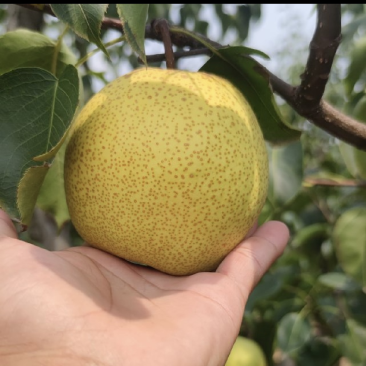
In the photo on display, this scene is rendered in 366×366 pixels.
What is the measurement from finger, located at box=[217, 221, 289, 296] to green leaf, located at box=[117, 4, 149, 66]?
0.40 m

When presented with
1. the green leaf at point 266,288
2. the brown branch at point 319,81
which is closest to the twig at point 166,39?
the brown branch at point 319,81

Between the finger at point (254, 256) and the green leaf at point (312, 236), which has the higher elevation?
the finger at point (254, 256)

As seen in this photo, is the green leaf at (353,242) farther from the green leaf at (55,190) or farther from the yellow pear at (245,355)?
the green leaf at (55,190)

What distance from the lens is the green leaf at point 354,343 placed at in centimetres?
161

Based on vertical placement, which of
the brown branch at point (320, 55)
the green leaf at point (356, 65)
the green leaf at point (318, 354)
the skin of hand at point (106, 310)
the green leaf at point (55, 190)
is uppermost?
the brown branch at point (320, 55)

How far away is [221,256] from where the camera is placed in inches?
31.9

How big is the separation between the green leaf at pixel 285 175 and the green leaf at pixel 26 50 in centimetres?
54

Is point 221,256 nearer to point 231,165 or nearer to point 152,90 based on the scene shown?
point 231,165

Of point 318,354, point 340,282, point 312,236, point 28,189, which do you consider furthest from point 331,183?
point 28,189

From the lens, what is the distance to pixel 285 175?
47.1 inches

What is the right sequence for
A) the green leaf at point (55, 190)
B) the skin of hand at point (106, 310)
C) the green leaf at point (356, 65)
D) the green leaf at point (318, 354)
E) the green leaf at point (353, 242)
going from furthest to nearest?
the green leaf at point (318, 354) < the green leaf at point (353, 242) < the green leaf at point (356, 65) < the green leaf at point (55, 190) < the skin of hand at point (106, 310)

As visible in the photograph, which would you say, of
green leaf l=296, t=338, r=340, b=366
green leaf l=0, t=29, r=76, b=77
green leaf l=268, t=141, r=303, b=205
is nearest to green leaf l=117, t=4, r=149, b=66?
green leaf l=0, t=29, r=76, b=77

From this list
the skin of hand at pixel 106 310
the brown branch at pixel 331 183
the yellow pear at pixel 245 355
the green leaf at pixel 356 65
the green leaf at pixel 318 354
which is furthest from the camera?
the green leaf at pixel 318 354

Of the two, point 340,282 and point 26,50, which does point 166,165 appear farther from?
point 340,282
